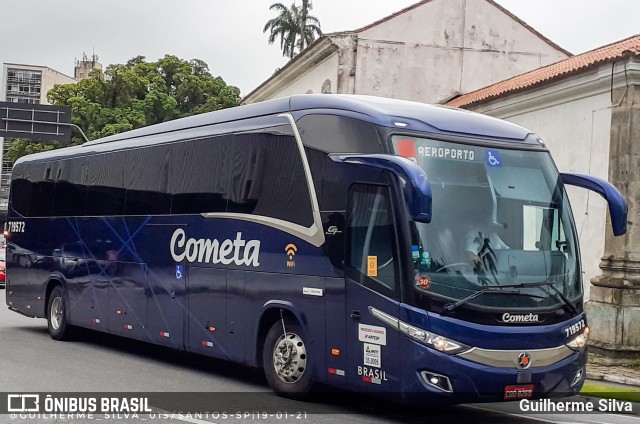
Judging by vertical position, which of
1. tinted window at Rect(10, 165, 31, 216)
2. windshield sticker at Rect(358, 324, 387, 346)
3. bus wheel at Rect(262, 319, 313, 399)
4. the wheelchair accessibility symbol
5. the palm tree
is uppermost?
the palm tree

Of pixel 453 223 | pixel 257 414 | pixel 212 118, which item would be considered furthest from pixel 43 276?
pixel 453 223

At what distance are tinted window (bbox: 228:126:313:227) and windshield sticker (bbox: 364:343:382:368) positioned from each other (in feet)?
5.42

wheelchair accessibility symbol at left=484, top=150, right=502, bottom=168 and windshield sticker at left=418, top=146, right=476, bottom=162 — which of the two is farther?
wheelchair accessibility symbol at left=484, top=150, right=502, bottom=168

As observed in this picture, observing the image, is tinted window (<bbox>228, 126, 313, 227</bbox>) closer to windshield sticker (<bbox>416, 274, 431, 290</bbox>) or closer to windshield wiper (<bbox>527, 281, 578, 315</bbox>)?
windshield sticker (<bbox>416, 274, 431, 290</bbox>)

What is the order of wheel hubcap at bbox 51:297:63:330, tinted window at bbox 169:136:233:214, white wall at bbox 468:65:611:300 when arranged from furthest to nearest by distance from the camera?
1. white wall at bbox 468:65:611:300
2. wheel hubcap at bbox 51:297:63:330
3. tinted window at bbox 169:136:233:214

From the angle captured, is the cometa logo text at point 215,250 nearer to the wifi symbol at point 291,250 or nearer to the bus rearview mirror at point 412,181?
the wifi symbol at point 291,250

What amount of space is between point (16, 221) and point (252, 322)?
916 cm

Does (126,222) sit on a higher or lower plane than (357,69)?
lower

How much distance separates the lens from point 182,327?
1255 centimetres

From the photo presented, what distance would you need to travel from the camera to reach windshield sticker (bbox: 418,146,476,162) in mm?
9227

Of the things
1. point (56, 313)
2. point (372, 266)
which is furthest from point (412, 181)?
point (56, 313)

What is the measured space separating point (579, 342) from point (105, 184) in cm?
868

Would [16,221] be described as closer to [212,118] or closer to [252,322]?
[212,118]

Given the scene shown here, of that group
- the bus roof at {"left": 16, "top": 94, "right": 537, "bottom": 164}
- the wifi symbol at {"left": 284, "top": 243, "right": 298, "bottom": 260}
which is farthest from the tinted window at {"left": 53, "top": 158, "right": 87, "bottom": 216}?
the wifi symbol at {"left": 284, "top": 243, "right": 298, "bottom": 260}
